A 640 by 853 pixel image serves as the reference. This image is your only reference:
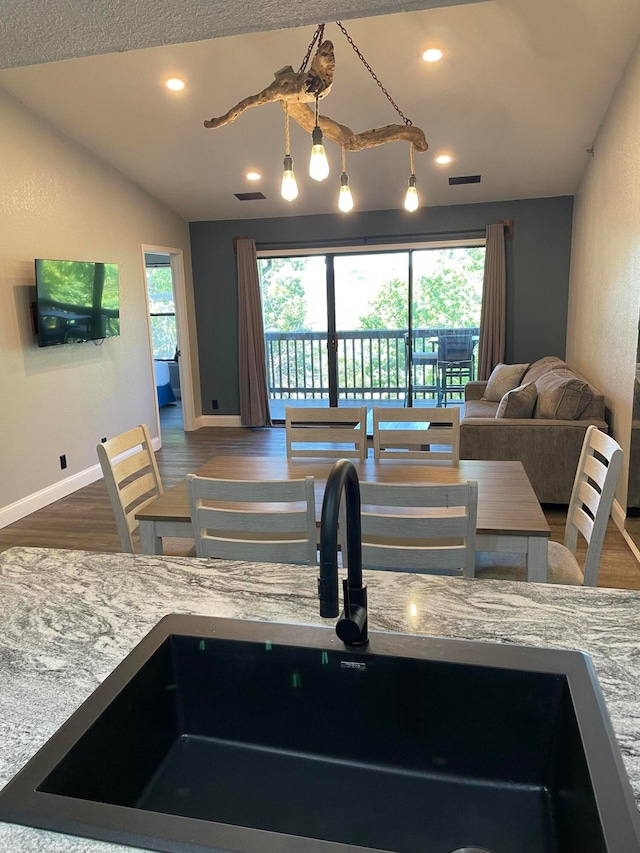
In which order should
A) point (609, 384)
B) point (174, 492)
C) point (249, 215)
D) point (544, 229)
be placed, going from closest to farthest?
point (174, 492)
point (609, 384)
point (544, 229)
point (249, 215)

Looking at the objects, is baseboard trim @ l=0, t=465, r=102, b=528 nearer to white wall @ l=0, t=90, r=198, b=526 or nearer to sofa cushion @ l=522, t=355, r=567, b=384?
white wall @ l=0, t=90, r=198, b=526

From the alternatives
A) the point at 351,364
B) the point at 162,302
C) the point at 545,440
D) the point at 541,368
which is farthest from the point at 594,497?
the point at 162,302

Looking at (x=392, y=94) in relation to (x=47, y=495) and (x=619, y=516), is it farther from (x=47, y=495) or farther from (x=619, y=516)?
(x=47, y=495)

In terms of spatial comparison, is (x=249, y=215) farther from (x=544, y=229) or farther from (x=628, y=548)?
(x=628, y=548)

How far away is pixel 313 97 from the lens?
103 inches

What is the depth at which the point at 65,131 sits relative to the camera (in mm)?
4797

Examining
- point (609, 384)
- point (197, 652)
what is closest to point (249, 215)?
point (609, 384)

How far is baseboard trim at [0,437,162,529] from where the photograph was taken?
427 cm

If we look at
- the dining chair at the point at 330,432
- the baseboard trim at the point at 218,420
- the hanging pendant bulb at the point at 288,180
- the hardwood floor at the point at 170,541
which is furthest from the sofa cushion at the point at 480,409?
the hanging pendant bulb at the point at 288,180

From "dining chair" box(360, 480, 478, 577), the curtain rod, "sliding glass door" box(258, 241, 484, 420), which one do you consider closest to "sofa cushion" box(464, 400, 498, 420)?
"sliding glass door" box(258, 241, 484, 420)

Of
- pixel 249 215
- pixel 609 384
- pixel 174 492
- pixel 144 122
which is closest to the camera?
pixel 174 492

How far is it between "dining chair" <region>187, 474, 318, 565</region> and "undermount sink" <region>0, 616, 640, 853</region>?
0.72 metres

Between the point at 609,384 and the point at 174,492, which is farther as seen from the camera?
the point at 609,384

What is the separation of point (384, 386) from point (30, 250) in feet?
13.6
